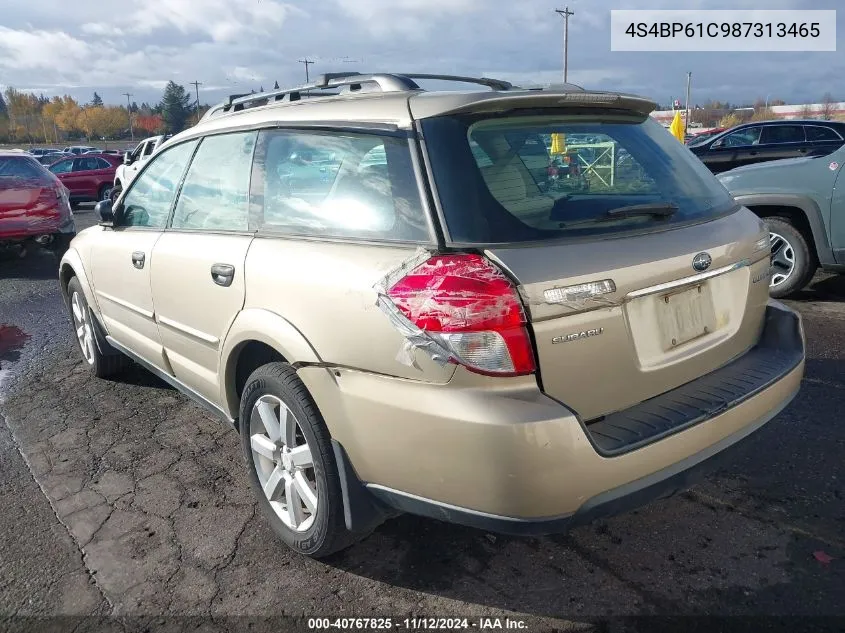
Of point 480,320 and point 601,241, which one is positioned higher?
point 601,241

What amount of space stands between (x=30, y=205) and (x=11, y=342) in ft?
12.8

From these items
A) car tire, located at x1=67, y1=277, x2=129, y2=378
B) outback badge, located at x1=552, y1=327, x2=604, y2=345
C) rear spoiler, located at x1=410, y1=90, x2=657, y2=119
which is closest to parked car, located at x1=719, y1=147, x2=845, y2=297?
rear spoiler, located at x1=410, y1=90, x2=657, y2=119

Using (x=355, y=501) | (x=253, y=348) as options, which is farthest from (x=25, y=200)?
(x=355, y=501)

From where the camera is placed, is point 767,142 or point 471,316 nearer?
point 471,316

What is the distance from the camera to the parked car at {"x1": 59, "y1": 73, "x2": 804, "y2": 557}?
203cm

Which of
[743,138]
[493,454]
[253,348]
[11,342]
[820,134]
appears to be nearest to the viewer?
[493,454]

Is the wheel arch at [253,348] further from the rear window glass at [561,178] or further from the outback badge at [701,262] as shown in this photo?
the outback badge at [701,262]

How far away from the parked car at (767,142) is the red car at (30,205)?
35.0 ft

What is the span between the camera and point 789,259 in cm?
612

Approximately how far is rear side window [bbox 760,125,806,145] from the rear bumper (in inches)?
495

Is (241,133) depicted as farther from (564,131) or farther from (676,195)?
(676,195)

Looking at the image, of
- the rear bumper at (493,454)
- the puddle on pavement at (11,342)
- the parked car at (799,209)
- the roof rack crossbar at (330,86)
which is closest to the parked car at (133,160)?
the puddle on pavement at (11,342)

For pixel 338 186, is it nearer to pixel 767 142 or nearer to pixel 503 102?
pixel 503 102

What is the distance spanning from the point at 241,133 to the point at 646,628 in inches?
102
